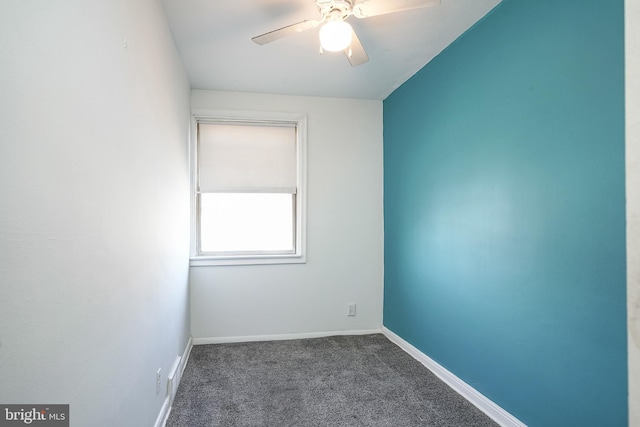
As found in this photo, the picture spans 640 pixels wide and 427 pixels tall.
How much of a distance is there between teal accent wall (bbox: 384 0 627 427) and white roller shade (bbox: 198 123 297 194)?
138 cm

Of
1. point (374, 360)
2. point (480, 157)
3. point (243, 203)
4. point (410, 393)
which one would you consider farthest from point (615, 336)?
point (243, 203)

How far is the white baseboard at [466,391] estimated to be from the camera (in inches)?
74.1

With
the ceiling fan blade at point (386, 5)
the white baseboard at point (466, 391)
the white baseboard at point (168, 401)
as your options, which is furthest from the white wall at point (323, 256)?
the ceiling fan blade at point (386, 5)

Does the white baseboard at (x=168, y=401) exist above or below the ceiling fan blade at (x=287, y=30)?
below

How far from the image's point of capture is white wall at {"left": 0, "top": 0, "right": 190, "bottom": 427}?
68cm

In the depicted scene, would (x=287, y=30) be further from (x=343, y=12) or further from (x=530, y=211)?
(x=530, y=211)

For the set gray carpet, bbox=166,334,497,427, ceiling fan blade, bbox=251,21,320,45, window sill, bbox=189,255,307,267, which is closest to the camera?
ceiling fan blade, bbox=251,21,320,45

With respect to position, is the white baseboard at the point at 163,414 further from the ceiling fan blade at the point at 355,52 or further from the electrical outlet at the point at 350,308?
the ceiling fan blade at the point at 355,52

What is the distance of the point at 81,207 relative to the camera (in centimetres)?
95

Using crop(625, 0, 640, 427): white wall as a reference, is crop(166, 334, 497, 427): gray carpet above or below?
below

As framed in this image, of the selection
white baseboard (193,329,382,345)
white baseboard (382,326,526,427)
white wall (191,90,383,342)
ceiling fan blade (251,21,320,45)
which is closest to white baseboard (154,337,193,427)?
white baseboard (193,329,382,345)

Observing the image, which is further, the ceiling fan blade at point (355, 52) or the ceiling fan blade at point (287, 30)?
the ceiling fan blade at point (355, 52)

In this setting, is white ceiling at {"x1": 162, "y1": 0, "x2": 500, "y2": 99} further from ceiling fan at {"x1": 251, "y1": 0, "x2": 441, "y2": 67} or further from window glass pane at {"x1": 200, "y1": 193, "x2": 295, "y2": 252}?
window glass pane at {"x1": 200, "y1": 193, "x2": 295, "y2": 252}

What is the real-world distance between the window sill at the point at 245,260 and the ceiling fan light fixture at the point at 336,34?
2.13 m
